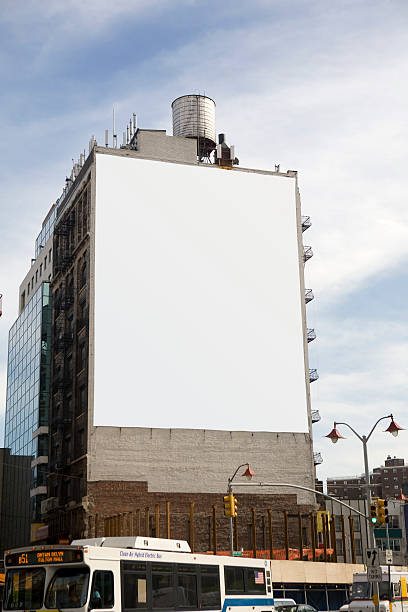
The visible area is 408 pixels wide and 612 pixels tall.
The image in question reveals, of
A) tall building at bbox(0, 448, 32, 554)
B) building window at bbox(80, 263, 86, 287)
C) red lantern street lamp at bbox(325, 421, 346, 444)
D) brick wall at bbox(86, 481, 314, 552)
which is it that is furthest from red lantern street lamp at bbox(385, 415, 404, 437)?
tall building at bbox(0, 448, 32, 554)

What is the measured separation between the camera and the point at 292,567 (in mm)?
57219

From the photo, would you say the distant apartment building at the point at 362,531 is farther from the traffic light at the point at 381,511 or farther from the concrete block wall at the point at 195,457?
the traffic light at the point at 381,511

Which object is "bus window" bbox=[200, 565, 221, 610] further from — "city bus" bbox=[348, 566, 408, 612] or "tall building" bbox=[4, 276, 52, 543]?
"tall building" bbox=[4, 276, 52, 543]

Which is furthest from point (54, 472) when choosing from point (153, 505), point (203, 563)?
point (203, 563)

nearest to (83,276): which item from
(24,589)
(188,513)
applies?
(188,513)

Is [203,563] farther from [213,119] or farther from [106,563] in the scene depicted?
[213,119]

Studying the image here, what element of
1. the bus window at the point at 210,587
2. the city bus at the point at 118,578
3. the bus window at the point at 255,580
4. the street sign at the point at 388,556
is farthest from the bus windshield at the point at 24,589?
the street sign at the point at 388,556

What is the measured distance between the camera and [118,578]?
2102cm

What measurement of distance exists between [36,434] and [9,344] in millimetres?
24291

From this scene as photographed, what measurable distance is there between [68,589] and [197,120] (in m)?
73.5

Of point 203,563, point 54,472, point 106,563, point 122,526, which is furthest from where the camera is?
point 54,472

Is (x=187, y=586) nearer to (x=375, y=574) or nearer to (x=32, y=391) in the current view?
(x=375, y=574)

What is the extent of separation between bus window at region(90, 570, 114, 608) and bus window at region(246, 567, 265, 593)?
288 inches

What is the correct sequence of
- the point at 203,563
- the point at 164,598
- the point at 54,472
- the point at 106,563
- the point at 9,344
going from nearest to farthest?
1. the point at 106,563
2. the point at 164,598
3. the point at 203,563
4. the point at 54,472
5. the point at 9,344
